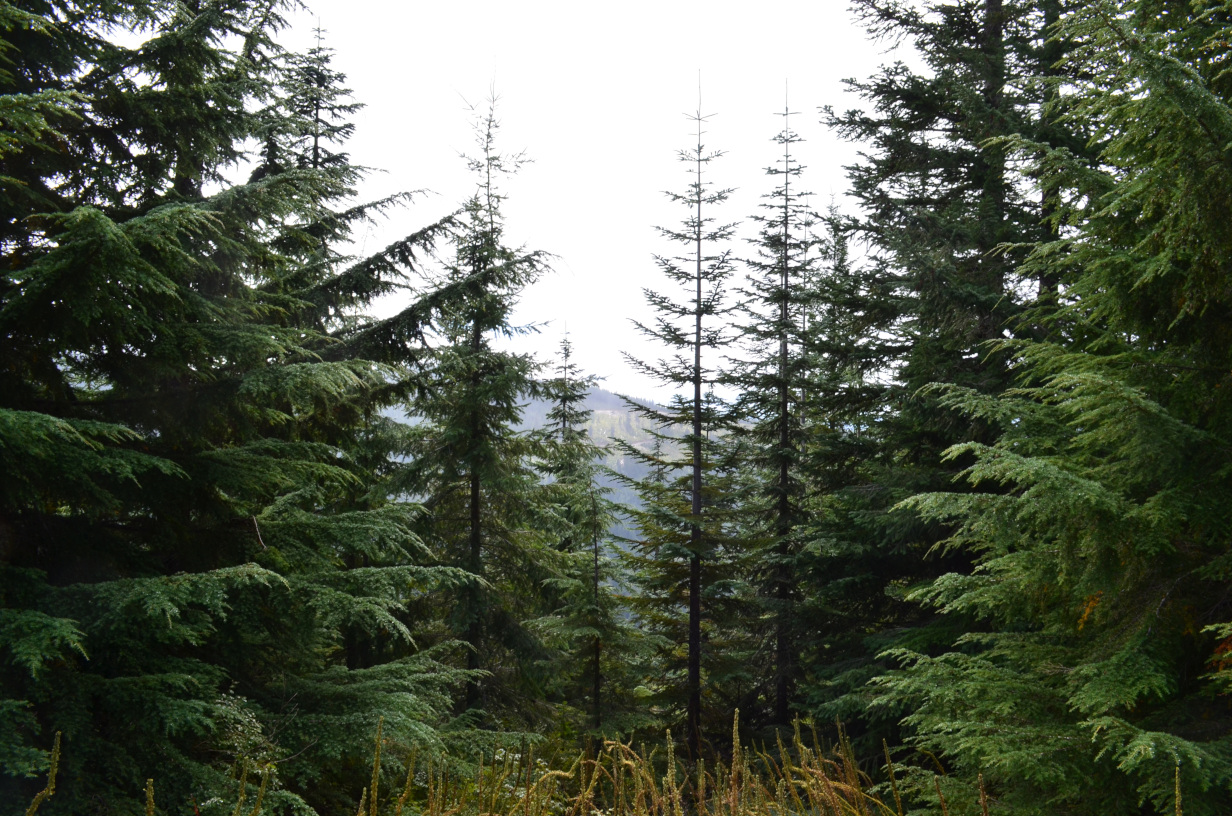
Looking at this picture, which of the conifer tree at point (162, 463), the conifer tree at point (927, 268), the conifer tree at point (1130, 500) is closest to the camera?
the conifer tree at point (1130, 500)

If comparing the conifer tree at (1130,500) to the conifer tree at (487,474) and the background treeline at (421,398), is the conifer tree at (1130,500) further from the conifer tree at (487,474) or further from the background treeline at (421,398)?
the conifer tree at (487,474)

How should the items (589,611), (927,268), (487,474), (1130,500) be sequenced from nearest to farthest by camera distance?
(1130,500) → (927,268) → (487,474) → (589,611)

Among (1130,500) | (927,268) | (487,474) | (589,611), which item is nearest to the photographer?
(1130,500)

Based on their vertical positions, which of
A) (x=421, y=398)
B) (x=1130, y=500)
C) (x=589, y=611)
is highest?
(x=421, y=398)

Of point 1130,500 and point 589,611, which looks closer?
point 1130,500

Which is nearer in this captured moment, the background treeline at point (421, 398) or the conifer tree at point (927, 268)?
the background treeline at point (421, 398)

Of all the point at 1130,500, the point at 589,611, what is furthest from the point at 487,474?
the point at 1130,500

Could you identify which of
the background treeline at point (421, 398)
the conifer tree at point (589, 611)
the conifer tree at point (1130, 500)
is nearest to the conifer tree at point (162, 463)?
the background treeline at point (421, 398)

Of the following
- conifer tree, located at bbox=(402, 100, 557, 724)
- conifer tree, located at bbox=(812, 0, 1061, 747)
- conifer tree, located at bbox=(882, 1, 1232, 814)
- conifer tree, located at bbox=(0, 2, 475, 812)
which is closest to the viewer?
conifer tree, located at bbox=(882, 1, 1232, 814)

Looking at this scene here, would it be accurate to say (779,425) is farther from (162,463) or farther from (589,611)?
(162,463)

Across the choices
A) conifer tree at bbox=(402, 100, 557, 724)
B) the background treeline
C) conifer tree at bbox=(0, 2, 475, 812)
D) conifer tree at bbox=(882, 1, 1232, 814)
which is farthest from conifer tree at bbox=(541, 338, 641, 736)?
conifer tree at bbox=(882, 1, 1232, 814)

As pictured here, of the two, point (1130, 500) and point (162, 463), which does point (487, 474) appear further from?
point (1130, 500)

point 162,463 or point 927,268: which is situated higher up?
point 927,268

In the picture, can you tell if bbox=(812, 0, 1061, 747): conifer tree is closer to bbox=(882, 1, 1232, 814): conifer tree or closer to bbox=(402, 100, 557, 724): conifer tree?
bbox=(882, 1, 1232, 814): conifer tree
